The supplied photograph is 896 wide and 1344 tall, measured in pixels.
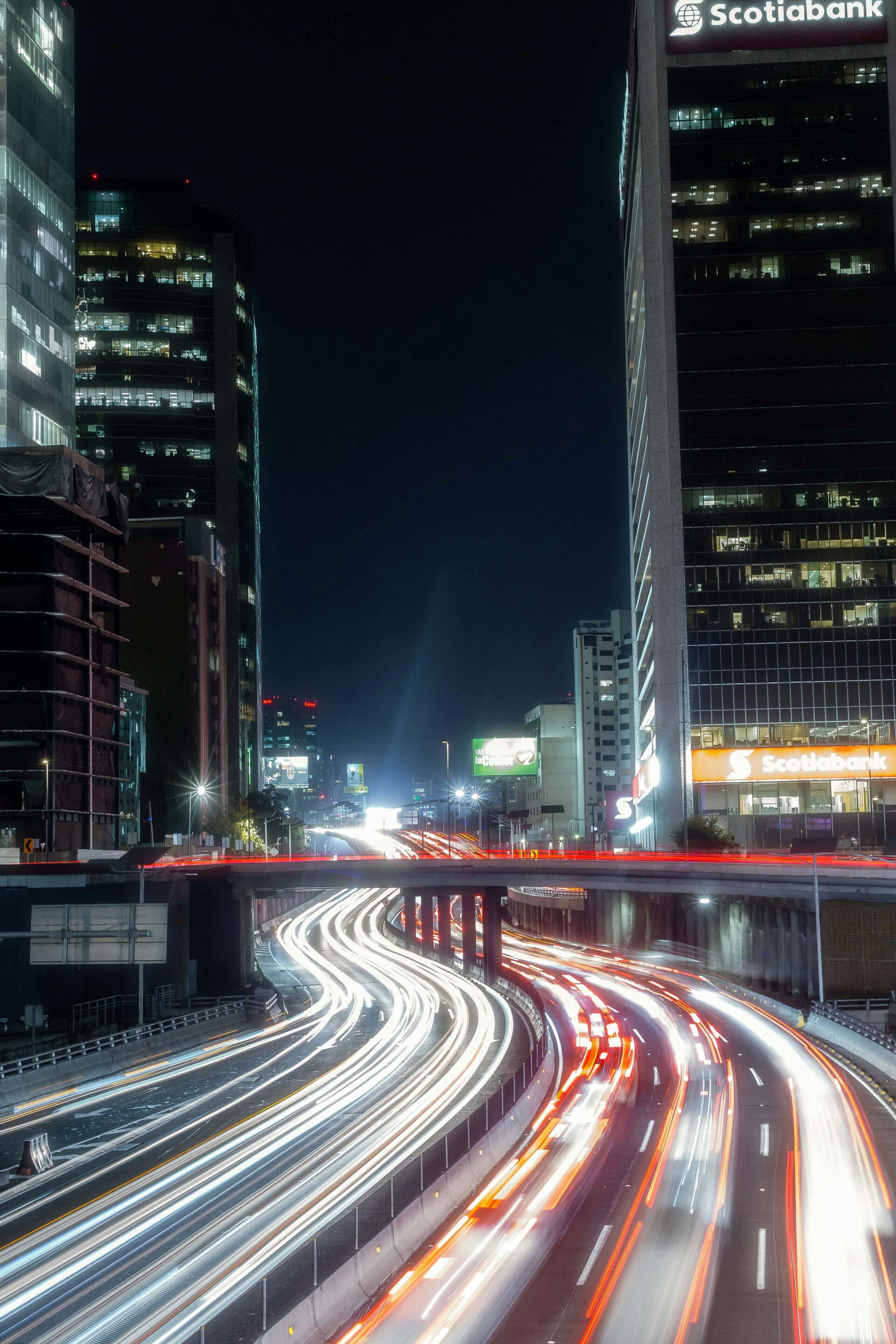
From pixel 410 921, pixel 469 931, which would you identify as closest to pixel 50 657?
pixel 469 931

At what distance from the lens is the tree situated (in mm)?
127750

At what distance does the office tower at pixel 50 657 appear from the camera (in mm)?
116375

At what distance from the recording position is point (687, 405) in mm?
155125

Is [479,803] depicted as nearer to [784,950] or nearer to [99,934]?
[784,950]

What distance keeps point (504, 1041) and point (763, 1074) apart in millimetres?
20065

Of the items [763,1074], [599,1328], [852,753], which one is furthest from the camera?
[852,753]

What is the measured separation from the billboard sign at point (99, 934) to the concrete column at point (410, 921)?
80.5 meters

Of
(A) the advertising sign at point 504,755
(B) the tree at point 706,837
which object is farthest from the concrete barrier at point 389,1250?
(A) the advertising sign at point 504,755

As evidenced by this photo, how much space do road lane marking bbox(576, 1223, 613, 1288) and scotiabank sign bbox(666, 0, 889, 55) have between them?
156 metres

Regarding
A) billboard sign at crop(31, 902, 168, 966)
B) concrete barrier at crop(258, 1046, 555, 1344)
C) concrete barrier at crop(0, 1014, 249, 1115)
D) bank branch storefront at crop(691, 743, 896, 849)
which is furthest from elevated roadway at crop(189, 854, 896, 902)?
Result: bank branch storefront at crop(691, 743, 896, 849)

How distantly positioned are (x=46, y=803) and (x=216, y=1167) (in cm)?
7759

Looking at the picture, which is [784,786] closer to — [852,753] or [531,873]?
[852,753]

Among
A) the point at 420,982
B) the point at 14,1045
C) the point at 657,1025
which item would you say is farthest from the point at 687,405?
the point at 14,1045

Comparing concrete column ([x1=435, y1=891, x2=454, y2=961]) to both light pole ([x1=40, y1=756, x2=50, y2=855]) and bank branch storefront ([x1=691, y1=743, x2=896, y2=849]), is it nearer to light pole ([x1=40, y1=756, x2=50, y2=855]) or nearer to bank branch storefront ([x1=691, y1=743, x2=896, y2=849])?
bank branch storefront ([x1=691, y1=743, x2=896, y2=849])
